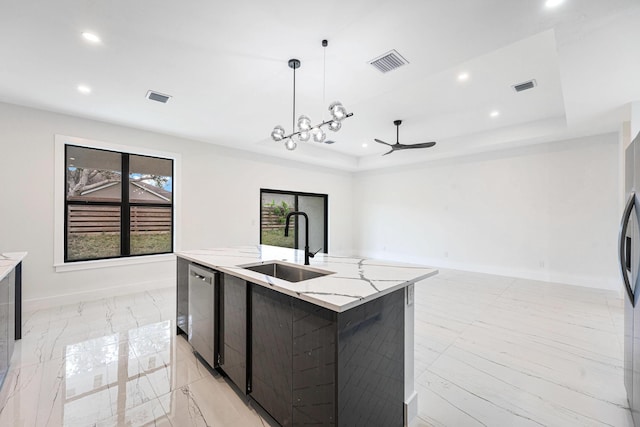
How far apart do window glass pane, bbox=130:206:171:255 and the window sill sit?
119 millimetres

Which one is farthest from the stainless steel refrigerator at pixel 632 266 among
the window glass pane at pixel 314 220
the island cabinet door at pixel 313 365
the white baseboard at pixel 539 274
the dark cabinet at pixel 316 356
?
the window glass pane at pixel 314 220

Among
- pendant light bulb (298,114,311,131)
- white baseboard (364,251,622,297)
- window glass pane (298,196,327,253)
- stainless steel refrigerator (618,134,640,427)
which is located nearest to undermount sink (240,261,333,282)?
pendant light bulb (298,114,311,131)

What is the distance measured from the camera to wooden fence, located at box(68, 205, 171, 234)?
3883 millimetres

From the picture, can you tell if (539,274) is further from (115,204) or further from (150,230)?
(115,204)

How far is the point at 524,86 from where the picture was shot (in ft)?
10.9

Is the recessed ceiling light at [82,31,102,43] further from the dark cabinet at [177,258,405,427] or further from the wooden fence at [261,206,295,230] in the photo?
the wooden fence at [261,206,295,230]

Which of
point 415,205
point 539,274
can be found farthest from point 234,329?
point 415,205

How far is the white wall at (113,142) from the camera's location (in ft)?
11.2

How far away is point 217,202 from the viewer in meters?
5.17

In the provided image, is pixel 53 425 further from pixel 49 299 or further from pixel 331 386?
pixel 49 299

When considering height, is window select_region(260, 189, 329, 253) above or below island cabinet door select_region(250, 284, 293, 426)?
above

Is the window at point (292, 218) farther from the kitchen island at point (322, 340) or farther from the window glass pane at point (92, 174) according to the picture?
the kitchen island at point (322, 340)

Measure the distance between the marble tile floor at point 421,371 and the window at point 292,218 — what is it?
2.96m

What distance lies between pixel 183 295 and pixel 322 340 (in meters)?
1.90
